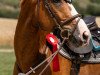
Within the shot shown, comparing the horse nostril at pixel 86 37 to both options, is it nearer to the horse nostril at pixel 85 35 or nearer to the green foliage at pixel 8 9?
the horse nostril at pixel 85 35

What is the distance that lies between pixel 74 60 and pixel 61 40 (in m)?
0.31

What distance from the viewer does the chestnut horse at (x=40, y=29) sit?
5.14 meters

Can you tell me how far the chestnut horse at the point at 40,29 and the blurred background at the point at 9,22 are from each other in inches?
270

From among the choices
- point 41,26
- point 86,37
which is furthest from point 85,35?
point 41,26

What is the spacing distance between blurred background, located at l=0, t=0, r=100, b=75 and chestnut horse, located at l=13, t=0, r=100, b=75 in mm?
6861

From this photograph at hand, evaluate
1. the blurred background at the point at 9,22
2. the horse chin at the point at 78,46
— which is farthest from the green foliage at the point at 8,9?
the horse chin at the point at 78,46

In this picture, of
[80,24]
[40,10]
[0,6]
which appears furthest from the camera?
[0,6]

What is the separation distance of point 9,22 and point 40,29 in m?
23.6

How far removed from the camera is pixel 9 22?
1140 inches

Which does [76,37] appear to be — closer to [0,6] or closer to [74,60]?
[74,60]

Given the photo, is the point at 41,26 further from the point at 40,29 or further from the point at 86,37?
the point at 86,37

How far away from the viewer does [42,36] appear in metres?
5.48

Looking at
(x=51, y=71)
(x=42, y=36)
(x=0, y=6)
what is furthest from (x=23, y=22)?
(x=0, y=6)

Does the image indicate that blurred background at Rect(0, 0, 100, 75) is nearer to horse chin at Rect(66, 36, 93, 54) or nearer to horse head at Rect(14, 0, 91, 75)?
horse head at Rect(14, 0, 91, 75)
